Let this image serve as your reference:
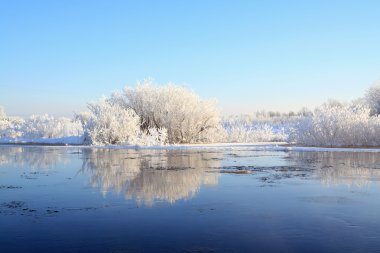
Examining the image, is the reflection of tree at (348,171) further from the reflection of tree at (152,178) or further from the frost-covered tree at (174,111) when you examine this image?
the frost-covered tree at (174,111)

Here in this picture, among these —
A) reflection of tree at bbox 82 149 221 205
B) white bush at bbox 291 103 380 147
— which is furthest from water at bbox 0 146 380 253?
white bush at bbox 291 103 380 147

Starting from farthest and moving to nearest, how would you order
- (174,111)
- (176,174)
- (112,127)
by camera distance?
(174,111), (112,127), (176,174)

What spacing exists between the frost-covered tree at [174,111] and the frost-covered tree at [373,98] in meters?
22.3

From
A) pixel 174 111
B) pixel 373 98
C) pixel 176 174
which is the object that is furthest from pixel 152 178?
pixel 373 98

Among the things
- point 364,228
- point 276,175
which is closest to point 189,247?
point 364,228

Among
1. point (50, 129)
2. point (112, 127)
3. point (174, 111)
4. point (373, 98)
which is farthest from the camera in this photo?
point (373, 98)

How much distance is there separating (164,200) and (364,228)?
351 cm

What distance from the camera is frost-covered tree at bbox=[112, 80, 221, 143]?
3086cm

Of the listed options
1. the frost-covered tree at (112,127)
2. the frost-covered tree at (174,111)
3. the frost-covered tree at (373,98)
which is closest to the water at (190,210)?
the frost-covered tree at (112,127)

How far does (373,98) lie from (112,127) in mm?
31652

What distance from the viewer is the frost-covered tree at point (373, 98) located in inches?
1867

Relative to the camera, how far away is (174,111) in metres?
31.0

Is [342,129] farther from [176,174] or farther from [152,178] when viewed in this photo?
[152,178]

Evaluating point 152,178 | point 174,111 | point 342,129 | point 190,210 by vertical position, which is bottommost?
point 190,210
